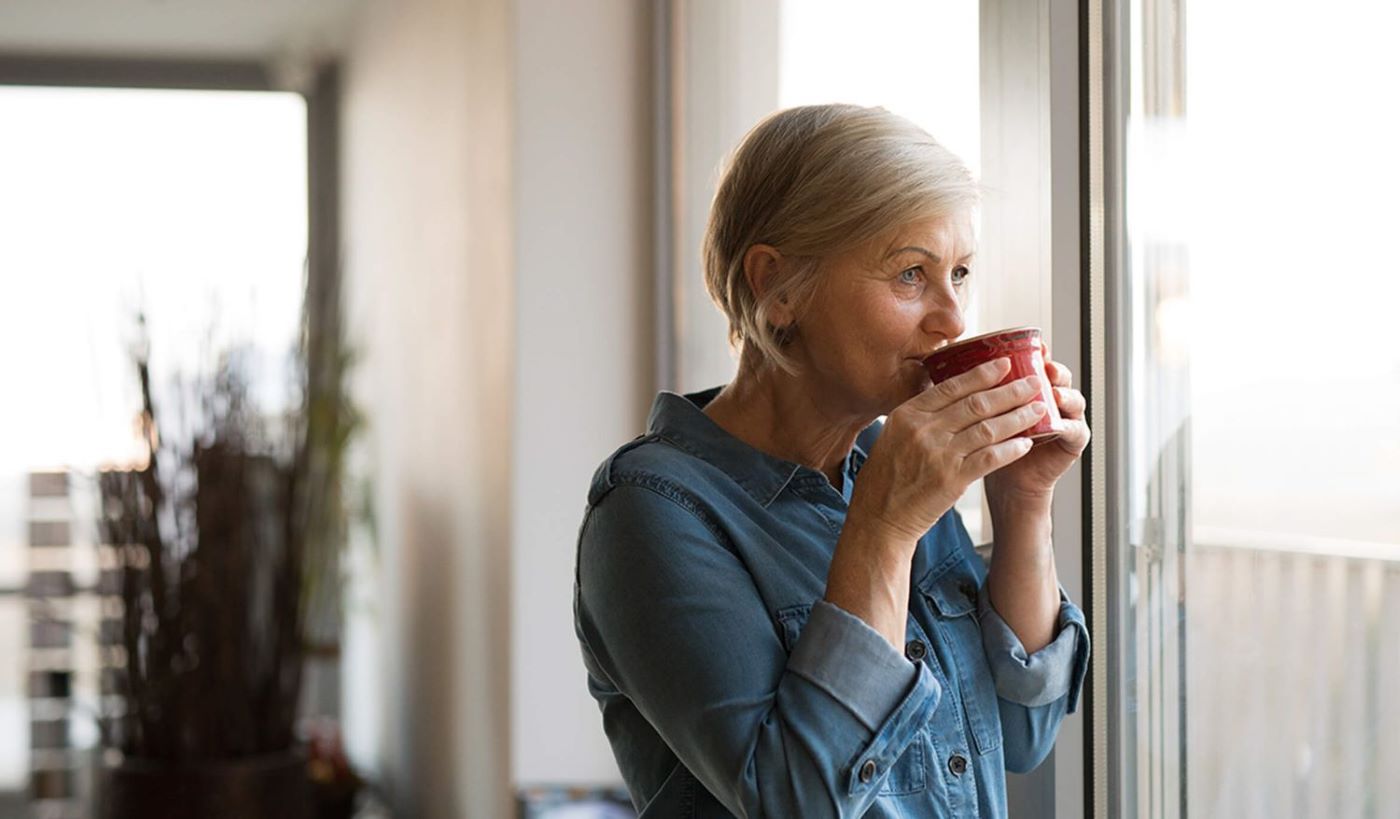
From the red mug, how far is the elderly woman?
0.01 m

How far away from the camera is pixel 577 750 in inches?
113

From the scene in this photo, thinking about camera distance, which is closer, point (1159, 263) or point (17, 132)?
point (1159, 263)

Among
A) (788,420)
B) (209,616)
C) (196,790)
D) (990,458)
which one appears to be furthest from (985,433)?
(209,616)

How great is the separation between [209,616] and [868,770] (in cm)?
303

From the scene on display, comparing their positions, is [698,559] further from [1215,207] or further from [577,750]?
[577,750]

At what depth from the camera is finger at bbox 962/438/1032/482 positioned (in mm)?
997

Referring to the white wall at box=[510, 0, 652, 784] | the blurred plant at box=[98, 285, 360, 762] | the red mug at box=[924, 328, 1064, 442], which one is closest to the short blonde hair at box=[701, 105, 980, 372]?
the red mug at box=[924, 328, 1064, 442]

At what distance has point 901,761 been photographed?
1087 mm

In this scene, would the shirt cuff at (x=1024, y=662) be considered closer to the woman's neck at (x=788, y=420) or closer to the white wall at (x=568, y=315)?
the woman's neck at (x=788, y=420)

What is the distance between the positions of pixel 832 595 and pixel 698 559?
3.9 inches

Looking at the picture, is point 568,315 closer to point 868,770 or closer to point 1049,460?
point 1049,460

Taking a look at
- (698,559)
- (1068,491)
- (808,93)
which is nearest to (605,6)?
(808,93)

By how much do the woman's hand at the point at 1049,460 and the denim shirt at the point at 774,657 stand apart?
0.09 meters

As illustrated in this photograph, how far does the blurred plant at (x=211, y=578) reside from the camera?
3643mm
